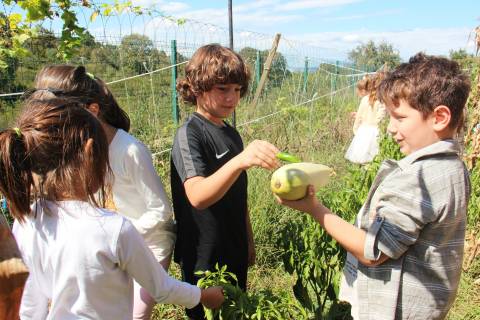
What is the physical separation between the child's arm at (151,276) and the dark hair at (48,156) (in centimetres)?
16

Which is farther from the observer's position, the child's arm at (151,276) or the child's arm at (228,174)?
the child's arm at (228,174)

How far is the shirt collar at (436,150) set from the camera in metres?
1.33

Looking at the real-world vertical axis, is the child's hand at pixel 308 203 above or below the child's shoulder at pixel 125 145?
below

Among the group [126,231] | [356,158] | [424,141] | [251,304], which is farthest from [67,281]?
[356,158]

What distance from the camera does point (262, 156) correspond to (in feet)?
4.81

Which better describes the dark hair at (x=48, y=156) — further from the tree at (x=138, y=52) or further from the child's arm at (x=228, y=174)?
the tree at (x=138, y=52)

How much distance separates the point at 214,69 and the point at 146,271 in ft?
2.90

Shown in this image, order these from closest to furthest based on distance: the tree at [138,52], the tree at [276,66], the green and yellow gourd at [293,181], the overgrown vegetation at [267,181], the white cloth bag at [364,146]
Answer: the green and yellow gourd at [293,181] → the overgrown vegetation at [267,181] → the tree at [138,52] → the white cloth bag at [364,146] → the tree at [276,66]

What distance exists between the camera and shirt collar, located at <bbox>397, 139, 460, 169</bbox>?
1331 mm

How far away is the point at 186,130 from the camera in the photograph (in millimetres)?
1813

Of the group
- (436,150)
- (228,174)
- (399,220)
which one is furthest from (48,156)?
(436,150)

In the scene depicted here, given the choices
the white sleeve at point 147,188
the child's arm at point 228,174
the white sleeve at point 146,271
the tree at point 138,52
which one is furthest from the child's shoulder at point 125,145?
the tree at point 138,52

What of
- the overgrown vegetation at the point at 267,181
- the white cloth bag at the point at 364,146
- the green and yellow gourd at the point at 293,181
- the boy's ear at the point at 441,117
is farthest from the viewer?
the white cloth bag at the point at 364,146

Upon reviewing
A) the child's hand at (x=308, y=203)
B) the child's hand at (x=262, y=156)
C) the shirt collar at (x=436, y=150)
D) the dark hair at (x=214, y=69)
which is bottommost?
the child's hand at (x=308, y=203)
